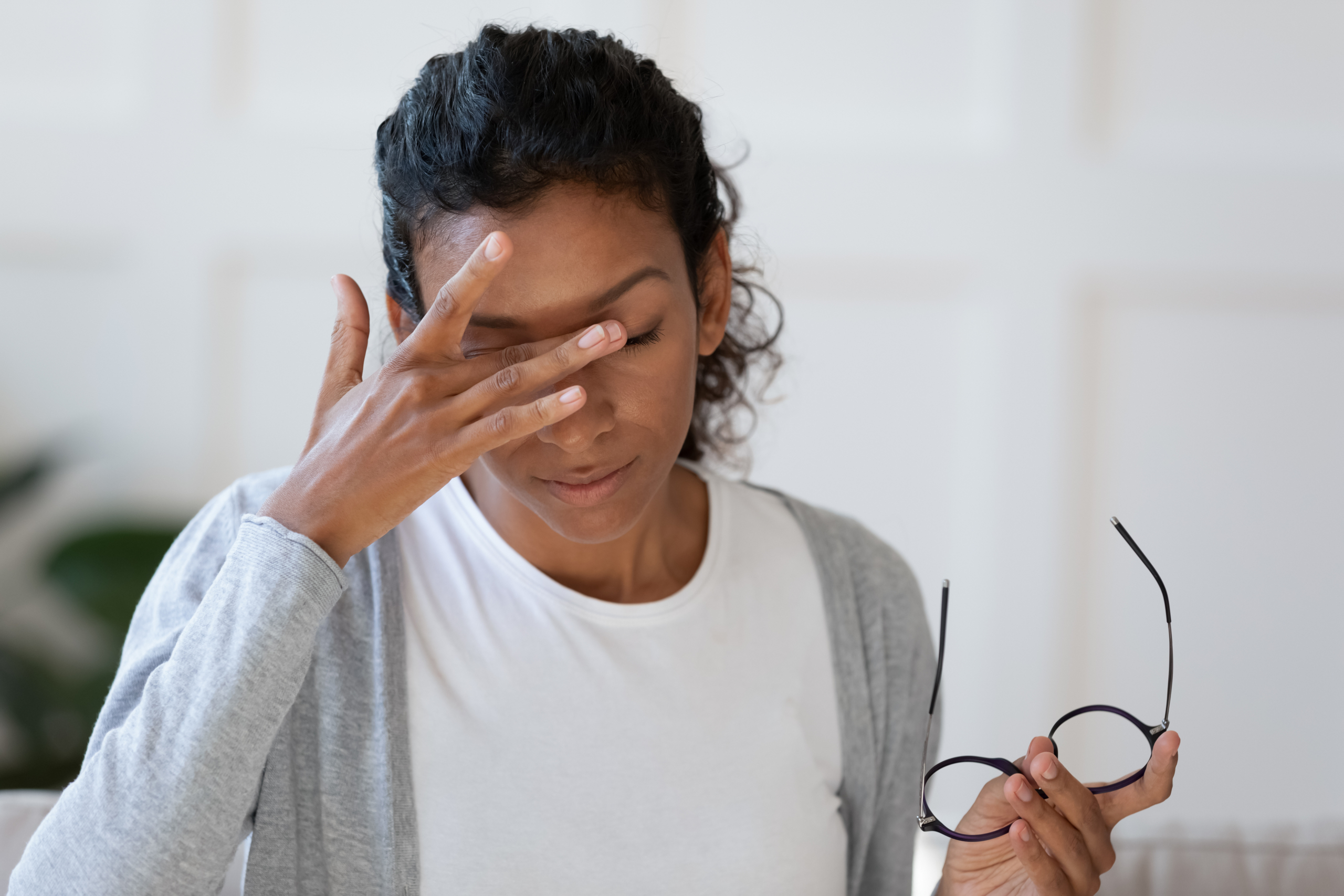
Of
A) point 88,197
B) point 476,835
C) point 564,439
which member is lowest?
point 476,835

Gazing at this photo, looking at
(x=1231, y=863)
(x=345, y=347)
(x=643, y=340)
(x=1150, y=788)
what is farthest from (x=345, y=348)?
(x=1231, y=863)

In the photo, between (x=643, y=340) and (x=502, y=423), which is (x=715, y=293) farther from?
(x=502, y=423)

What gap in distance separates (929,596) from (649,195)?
1202 millimetres

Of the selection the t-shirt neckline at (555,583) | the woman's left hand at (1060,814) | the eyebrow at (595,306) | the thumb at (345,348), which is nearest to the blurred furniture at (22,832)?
the t-shirt neckline at (555,583)

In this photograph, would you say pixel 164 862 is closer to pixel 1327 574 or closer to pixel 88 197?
pixel 88 197

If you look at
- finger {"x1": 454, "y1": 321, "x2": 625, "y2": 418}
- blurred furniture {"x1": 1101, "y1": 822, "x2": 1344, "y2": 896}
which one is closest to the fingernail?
finger {"x1": 454, "y1": 321, "x2": 625, "y2": 418}

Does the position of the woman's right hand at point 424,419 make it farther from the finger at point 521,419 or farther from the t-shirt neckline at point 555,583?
the t-shirt neckline at point 555,583

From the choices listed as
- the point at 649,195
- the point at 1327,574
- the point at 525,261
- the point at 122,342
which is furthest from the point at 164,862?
the point at 1327,574

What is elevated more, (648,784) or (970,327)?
(970,327)

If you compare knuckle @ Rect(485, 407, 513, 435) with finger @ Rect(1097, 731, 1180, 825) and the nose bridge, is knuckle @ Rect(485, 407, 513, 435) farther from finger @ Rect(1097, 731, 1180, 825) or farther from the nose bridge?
finger @ Rect(1097, 731, 1180, 825)

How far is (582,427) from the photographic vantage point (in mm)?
924

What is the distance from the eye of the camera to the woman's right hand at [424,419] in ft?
2.74

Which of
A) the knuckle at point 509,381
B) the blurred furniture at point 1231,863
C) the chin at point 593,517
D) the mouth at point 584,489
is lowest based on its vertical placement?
the blurred furniture at point 1231,863

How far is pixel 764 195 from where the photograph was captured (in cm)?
188
